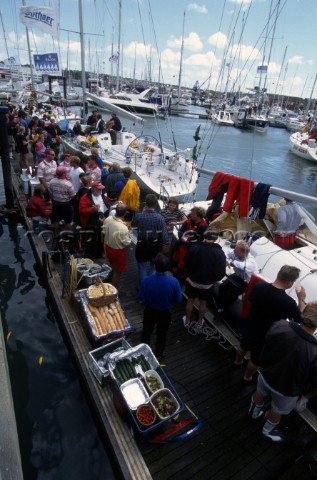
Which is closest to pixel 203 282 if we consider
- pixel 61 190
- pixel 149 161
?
pixel 61 190

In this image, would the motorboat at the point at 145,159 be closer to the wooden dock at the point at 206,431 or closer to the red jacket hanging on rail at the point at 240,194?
the red jacket hanging on rail at the point at 240,194

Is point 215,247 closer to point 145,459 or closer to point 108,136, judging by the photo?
point 145,459

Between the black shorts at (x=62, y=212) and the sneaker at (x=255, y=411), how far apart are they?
5267 millimetres

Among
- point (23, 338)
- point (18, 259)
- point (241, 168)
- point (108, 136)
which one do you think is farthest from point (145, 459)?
point (241, 168)

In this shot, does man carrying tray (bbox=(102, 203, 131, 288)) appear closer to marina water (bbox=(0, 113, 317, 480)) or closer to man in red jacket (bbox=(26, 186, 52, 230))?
marina water (bbox=(0, 113, 317, 480))

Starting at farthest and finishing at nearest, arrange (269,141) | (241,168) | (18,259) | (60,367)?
(269,141)
(241,168)
(18,259)
(60,367)

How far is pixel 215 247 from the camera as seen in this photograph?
13.7ft

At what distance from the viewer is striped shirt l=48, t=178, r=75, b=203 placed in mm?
6238

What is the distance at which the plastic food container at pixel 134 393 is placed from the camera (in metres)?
3.42

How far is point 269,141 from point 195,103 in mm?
51461

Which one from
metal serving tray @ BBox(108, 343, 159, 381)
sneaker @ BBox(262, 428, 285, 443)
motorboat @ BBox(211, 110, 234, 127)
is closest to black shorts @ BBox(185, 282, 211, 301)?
metal serving tray @ BBox(108, 343, 159, 381)

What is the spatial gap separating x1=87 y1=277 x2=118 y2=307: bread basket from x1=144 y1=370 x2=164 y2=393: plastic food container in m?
1.38

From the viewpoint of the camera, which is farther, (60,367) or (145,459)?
(60,367)

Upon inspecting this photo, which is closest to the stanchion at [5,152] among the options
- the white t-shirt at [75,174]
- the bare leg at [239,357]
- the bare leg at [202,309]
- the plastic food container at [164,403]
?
the white t-shirt at [75,174]
